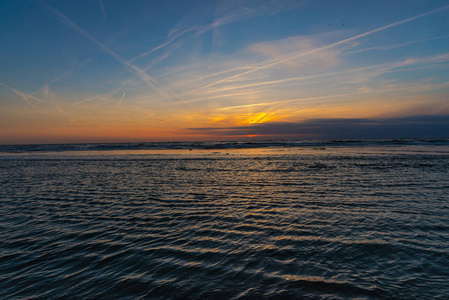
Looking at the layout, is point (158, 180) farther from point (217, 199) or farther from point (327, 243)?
point (327, 243)

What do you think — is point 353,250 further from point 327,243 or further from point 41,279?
point 41,279

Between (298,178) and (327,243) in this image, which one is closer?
(327,243)

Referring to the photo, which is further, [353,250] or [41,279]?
[353,250]

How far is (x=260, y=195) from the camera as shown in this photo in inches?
546

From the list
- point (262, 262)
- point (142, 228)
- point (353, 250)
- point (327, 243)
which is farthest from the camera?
point (142, 228)

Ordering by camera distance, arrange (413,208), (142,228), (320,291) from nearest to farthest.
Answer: (320,291) → (142,228) → (413,208)

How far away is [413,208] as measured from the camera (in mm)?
10711

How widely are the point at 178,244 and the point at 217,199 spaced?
579 cm

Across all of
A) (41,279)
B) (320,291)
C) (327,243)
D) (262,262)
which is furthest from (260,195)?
(41,279)

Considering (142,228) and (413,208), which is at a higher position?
(142,228)

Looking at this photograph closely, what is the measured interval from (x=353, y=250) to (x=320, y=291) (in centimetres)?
242

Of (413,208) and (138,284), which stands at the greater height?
(138,284)

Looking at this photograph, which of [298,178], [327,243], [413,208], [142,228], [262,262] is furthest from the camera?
[298,178]

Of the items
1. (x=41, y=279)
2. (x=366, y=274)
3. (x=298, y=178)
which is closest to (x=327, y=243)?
(x=366, y=274)
